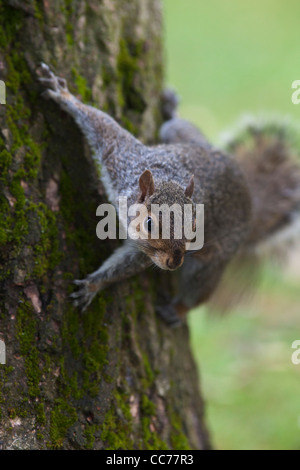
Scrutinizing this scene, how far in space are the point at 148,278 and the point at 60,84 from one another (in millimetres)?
861

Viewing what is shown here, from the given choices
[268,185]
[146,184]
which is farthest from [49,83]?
[268,185]

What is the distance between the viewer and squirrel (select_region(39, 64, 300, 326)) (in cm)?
200

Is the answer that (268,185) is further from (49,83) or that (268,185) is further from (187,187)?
(49,83)

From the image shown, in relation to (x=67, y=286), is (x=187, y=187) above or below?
above

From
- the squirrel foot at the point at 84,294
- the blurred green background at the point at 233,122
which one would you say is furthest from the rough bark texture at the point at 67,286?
the blurred green background at the point at 233,122

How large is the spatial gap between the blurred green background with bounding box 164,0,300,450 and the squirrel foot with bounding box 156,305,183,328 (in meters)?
1.09

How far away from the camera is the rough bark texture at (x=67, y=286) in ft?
6.08

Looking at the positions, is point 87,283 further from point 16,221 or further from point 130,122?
point 130,122

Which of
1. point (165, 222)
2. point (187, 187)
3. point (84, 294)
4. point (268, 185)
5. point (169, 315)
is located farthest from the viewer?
point (268, 185)

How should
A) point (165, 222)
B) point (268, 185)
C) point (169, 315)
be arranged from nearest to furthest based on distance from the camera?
1. point (165, 222)
2. point (169, 315)
3. point (268, 185)

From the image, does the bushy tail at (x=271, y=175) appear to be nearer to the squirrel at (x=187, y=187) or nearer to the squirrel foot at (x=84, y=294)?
the squirrel at (x=187, y=187)

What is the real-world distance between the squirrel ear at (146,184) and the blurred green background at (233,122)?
1.71 meters

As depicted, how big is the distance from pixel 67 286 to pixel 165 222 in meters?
0.45

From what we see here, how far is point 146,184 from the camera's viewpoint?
1910 millimetres
